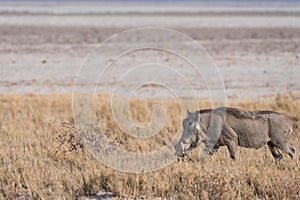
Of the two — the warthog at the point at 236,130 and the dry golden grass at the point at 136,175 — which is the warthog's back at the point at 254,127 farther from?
the dry golden grass at the point at 136,175

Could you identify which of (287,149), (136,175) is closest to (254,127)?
(287,149)

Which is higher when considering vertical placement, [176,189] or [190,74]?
[190,74]

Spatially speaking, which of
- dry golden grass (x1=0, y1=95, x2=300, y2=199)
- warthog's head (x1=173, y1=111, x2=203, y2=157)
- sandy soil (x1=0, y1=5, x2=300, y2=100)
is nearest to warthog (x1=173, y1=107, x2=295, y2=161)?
warthog's head (x1=173, y1=111, x2=203, y2=157)

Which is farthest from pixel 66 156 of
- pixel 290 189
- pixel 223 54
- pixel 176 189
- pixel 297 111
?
pixel 223 54

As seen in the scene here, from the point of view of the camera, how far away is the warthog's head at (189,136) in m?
7.86

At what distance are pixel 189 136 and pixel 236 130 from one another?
758mm

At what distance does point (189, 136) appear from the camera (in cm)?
787

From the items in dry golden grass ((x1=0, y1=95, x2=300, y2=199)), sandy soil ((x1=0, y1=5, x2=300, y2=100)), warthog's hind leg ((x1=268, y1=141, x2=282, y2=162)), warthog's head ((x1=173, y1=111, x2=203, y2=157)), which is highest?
sandy soil ((x1=0, y1=5, x2=300, y2=100))

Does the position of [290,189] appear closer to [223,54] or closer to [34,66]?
[34,66]

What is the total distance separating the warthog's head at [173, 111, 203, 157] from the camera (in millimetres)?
7855

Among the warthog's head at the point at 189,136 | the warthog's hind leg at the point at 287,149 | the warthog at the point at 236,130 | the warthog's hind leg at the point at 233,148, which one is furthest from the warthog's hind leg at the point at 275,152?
the warthog's head at the point at 189,136

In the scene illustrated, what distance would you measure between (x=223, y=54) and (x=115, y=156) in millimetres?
22337

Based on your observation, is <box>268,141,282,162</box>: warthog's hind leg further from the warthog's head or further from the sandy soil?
the sandy soil

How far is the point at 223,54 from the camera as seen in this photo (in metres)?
30.9
